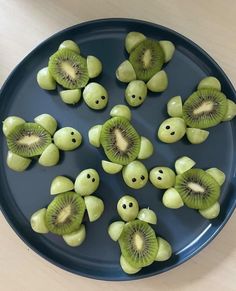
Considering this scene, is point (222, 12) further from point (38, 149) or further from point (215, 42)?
point (38, 149)

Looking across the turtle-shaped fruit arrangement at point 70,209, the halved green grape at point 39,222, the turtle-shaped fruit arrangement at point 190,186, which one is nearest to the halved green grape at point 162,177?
the turtle-shaped fruit arrangement at point 190,186

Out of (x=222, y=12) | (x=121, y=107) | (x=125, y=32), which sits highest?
(x=222, y=12)

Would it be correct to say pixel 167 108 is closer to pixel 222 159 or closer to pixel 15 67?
pixel 222 159

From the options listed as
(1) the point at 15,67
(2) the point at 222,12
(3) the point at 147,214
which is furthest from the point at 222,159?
(1) the point at 15,67

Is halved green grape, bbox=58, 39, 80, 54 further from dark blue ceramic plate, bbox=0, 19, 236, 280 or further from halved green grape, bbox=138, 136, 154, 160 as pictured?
halved green grape, bbox=138, 136, 154, 160

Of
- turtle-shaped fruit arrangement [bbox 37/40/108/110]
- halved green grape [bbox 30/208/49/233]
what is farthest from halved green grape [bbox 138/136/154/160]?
halved green grape [bbox 30/208/49/233]

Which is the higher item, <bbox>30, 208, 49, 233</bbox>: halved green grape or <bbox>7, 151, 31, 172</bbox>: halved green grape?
<bbox>7, 151, 31, 172</bbox>: halved green grape

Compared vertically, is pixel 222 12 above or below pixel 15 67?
above
